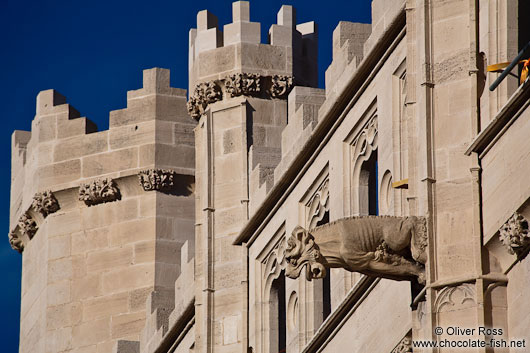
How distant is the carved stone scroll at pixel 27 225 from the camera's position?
3894cm

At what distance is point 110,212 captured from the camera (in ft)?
124

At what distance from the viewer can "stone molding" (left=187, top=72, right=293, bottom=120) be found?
30672mm

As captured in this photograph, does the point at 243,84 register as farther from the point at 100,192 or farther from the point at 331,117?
the point at 100,192

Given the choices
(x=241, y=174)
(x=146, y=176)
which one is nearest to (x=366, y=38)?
(x=241, y=174)

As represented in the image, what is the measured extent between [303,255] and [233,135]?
9.74m

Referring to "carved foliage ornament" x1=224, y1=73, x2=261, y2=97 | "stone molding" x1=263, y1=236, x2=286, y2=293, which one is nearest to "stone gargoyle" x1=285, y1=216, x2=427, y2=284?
"stone molding" x1=263, y1=236, x2=286, y2=293

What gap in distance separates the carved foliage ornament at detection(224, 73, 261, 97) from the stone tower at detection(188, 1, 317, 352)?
1 cm

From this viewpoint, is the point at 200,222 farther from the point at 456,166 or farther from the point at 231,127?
the point at 456,166

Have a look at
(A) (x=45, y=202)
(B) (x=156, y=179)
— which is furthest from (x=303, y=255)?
(A) (x=45, y=202)

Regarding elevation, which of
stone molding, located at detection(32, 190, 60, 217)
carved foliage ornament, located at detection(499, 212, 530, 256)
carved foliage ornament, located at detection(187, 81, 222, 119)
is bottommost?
carved foliage ornament, located at detection(499, 212, 530, 256)

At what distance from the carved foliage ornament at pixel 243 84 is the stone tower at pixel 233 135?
0.01m

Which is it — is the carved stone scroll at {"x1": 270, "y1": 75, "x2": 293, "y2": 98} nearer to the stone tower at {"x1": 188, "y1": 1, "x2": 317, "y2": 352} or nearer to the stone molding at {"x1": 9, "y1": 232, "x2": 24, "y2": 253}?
the stone tower at {"x1": 188, "y1": 1, "x2": 317, "y2": 352}

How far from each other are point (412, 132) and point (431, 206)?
3.06 ft

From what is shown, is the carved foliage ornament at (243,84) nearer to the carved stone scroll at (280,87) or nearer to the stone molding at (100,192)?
the carved stone scroll at (280,87)
